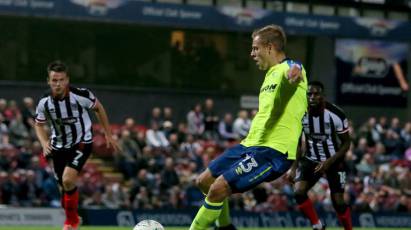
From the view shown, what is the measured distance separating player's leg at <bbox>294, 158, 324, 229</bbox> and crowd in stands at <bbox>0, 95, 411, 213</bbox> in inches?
260

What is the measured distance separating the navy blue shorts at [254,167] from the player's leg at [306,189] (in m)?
4.29

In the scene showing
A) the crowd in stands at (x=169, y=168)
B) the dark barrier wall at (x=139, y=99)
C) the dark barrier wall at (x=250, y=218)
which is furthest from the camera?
the dark barrier wall at (x=139, y=99)

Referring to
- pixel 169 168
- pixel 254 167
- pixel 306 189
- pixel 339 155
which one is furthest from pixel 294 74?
pixel 169 168

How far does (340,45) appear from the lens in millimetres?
29047

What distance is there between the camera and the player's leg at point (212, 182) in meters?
9.31

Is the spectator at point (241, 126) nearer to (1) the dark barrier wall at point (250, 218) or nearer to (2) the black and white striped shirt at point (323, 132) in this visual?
(1) the dark barrier wall at point (250, 218)

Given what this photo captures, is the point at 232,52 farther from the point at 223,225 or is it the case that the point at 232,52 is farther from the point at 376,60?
the point at 223,225

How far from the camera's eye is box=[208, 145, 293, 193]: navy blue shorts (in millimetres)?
9383

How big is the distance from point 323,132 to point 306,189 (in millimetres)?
782

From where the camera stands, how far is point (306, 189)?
45.5 feet

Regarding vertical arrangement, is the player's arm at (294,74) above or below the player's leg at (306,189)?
above

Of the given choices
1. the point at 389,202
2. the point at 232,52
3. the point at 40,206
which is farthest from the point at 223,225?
the point at 232,52

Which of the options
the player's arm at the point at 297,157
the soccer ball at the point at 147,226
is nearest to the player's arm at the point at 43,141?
the soccer ball at the point at 147,226

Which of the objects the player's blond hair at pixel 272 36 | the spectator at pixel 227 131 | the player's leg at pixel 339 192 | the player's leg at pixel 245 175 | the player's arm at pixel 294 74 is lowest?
the spectator at pixel 227 131
